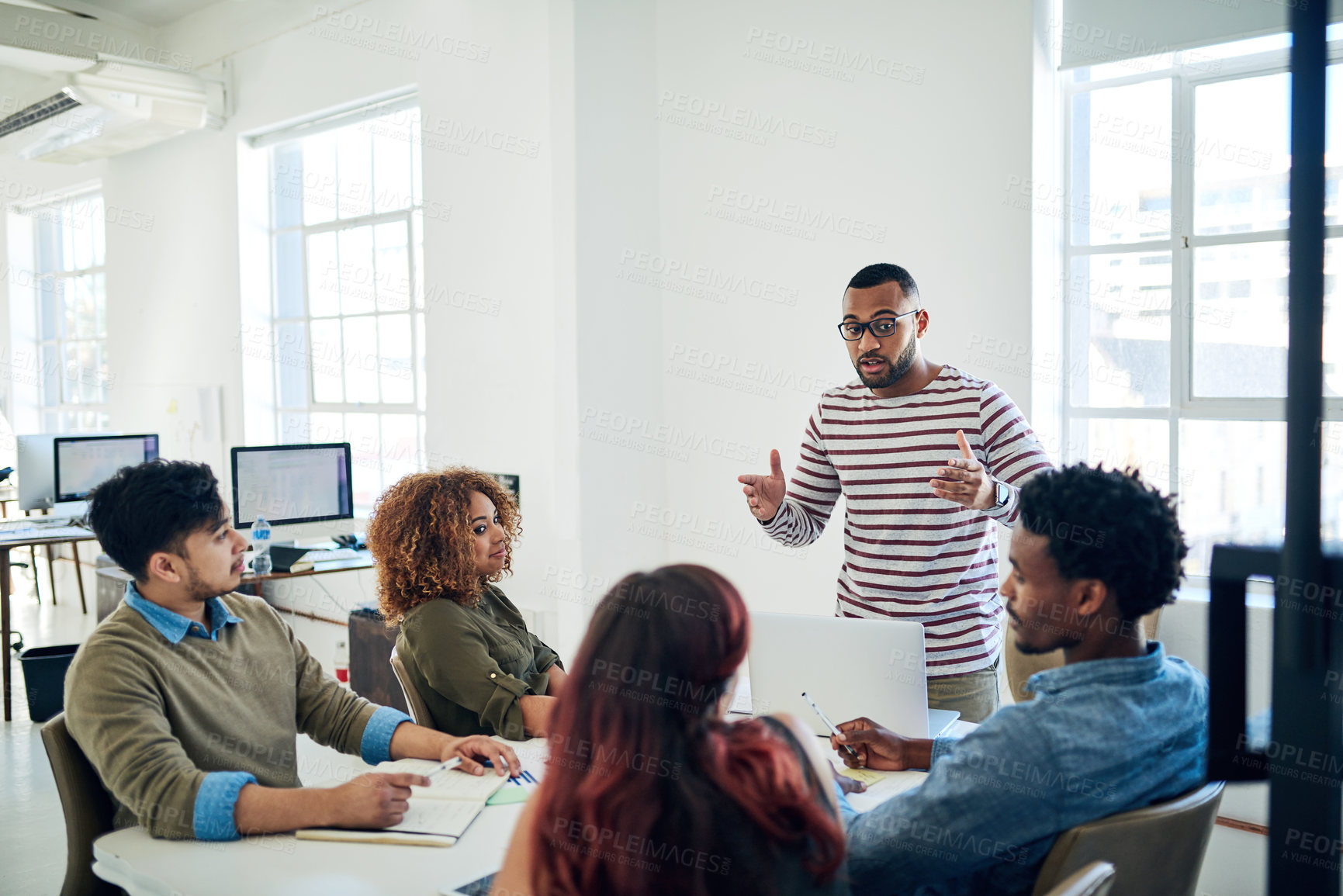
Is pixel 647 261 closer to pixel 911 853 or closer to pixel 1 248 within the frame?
pixel 911 853

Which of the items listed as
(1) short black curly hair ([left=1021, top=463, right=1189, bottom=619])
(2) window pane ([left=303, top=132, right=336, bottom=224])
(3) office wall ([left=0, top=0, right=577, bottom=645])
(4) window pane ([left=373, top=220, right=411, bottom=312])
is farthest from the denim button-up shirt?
(2) window pane ([left=303, top=132, right=336, bottom=224])

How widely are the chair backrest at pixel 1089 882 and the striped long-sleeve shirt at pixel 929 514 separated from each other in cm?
103

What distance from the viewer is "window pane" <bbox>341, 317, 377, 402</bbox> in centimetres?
543

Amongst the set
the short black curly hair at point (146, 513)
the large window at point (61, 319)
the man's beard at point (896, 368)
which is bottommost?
the short black curly hair at point (146, 513)

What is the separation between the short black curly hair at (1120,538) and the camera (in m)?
1.37

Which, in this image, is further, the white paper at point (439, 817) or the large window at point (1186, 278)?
the large window at point (1186, 278)

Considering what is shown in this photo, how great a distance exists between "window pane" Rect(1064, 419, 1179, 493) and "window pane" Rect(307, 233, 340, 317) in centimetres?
401

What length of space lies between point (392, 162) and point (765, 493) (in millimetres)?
3615

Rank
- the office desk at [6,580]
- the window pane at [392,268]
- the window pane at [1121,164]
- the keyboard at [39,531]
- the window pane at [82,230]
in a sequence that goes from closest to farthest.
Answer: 1. the window pane at [1121,164]
2. the office desk at [6,580]
3. the keyboard at [39,531]
4. the window pane at [392,268]
5. the window pane at [82,230]

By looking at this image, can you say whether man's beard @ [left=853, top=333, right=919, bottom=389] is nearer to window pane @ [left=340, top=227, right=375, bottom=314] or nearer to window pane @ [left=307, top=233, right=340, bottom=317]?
window pane @ [left=340, top=227, right=375, bottom=314]

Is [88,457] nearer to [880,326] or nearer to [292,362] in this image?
[292,362]

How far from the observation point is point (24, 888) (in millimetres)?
2887

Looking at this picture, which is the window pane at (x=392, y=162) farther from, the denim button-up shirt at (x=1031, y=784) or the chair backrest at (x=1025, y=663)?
the denim button-up shirt at (x=1031, y=784)

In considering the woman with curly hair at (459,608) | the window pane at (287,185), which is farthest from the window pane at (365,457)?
the woman with curly hair at (459,608)
